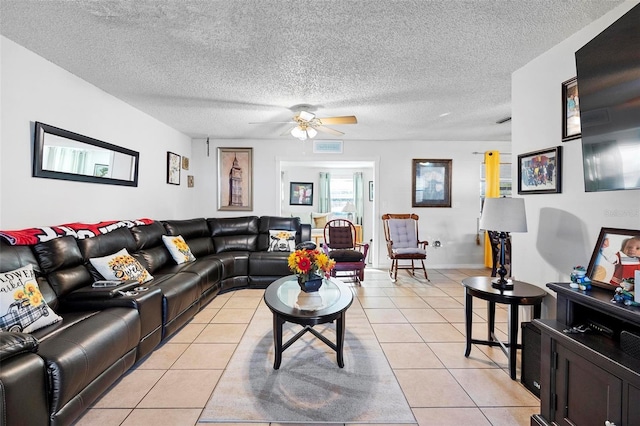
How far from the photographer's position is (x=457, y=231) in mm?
5605

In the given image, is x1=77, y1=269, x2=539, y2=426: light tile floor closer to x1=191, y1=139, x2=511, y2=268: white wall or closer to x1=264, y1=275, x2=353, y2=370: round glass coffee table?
x1=264, y1=275, x2=353, y2=370: round glass coffee table

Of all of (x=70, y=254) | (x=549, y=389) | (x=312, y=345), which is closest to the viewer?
(x=549, y=389)

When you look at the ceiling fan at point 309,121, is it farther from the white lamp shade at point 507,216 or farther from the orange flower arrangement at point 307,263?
the white lamp shade at point 507,216

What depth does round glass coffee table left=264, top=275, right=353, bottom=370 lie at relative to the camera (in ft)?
6.61

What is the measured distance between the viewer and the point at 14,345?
1302mm

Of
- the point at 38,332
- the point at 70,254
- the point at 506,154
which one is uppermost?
the point at 506,154

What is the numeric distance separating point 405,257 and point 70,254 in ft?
13.8

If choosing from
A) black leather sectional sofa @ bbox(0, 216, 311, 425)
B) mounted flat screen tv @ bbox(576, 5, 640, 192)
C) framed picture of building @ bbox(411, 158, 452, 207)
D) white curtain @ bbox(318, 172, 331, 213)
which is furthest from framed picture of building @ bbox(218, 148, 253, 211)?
mounted flat screen tv @ bbox(576, 5, 640, 192)

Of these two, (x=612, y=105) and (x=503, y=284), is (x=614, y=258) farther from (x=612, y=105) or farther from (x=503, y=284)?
(x=612, y=105)

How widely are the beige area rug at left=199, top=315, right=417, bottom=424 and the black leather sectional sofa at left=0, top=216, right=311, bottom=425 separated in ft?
2.23

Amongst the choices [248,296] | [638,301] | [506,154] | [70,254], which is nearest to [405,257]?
[248,296]

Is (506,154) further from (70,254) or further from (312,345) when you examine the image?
(70,254)

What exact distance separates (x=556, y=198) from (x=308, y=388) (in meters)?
2.26

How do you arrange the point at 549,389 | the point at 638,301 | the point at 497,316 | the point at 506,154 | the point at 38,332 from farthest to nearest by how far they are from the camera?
the point at 506,154 < the point at 497,316 < the point at 38,332 < the point at 549,389 < the point at 638,301
